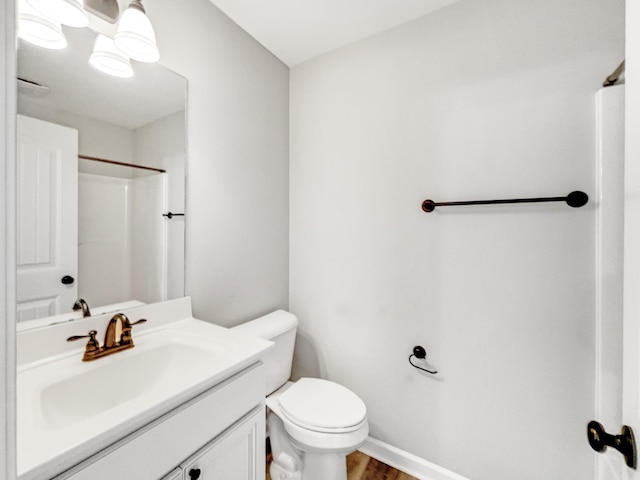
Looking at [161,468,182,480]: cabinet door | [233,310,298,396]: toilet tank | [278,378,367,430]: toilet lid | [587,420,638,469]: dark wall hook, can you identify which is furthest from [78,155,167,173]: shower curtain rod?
[587,420,638,469]: dark wall hook

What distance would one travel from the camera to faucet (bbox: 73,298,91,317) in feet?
3.22

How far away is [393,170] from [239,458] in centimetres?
140

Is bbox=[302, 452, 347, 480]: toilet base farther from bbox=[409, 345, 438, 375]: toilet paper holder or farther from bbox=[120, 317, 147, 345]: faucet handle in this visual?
bbox=[120, 317, 147, 345]: faucet handle

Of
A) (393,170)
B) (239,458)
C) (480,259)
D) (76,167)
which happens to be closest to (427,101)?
(393,170)

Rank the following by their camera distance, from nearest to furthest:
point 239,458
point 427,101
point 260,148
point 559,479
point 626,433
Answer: point 626,433 < point 239,458 < point 559,479 < point 427,101 < point 260,148

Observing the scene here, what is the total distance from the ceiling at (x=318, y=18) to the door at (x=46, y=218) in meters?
1.02

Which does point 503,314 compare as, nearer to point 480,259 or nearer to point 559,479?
point 480,259

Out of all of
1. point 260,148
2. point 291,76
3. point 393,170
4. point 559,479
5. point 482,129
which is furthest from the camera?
point 291,76

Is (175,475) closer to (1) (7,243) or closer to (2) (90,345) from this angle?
(2) (90,345)

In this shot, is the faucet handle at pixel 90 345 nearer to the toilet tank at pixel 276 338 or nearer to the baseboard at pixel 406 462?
the toilet tank at pixel 276 338

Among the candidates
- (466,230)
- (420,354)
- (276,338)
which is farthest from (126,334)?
(466,230)

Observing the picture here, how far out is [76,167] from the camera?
974mm

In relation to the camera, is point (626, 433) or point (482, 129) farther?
point (482, 129)

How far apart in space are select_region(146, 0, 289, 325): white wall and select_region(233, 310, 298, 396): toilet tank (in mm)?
129
